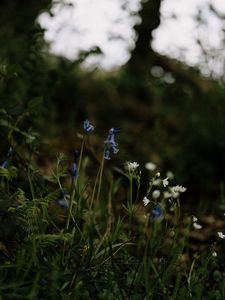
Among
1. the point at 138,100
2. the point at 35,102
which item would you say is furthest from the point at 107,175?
the point at 138,100

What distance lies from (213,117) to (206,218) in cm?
143

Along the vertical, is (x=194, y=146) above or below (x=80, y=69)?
below

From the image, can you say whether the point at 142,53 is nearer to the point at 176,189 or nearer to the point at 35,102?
the point at 35,102

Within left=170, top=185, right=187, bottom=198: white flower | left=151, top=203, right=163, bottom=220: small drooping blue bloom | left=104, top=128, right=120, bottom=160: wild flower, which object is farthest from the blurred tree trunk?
left=151, top=203, right=163, bottom=220: small drooping blue bloom

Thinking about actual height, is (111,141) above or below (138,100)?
below

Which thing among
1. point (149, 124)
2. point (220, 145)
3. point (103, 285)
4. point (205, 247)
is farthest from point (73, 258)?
point (149, 124)

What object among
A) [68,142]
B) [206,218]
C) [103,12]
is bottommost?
[206,218]

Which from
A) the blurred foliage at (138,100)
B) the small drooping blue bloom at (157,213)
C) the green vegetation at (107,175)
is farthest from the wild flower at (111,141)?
the blurred foliage at (138,100)

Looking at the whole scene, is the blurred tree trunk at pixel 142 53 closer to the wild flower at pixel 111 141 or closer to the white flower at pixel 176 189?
the wild flower at pixel 111 141

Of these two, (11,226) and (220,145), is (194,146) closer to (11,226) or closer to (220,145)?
(220,145)

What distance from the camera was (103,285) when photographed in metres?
1.83

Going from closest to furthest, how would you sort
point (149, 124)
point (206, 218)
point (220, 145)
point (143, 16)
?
1. point (206, 218)
2. point (220, 145)
3. point (149, 124)
4. point (143, 16)

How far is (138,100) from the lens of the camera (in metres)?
5.88

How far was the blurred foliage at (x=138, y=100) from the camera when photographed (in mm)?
3301
